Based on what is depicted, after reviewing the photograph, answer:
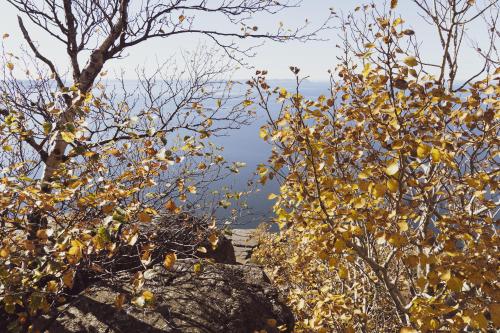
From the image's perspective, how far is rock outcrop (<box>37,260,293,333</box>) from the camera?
5289mm

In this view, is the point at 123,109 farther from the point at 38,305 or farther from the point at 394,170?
the point at 394,170

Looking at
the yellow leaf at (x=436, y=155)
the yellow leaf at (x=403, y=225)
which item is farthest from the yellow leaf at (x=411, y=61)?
the yellow leaf at (x=403, y=225)

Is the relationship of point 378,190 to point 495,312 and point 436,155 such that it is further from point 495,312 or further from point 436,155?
point 495,312

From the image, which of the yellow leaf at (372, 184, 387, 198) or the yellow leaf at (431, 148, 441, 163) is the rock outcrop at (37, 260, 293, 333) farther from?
the yellow leaf at (431, 148, 441, 163)

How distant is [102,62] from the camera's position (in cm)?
748

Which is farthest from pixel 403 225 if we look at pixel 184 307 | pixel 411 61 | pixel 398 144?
pixel 184 307

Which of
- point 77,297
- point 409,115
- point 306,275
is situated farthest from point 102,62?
point 306,275

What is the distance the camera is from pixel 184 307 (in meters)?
5.72

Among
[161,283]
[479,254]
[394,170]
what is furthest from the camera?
[161,283]

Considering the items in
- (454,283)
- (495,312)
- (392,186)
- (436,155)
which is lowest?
(495,312)

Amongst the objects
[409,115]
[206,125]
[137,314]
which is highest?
[206,125]

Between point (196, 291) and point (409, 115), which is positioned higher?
point (409, 115)

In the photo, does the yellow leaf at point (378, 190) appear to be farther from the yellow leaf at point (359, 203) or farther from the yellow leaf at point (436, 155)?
the yellow leaf at point (436, 155)

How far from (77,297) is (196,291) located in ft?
6.69
